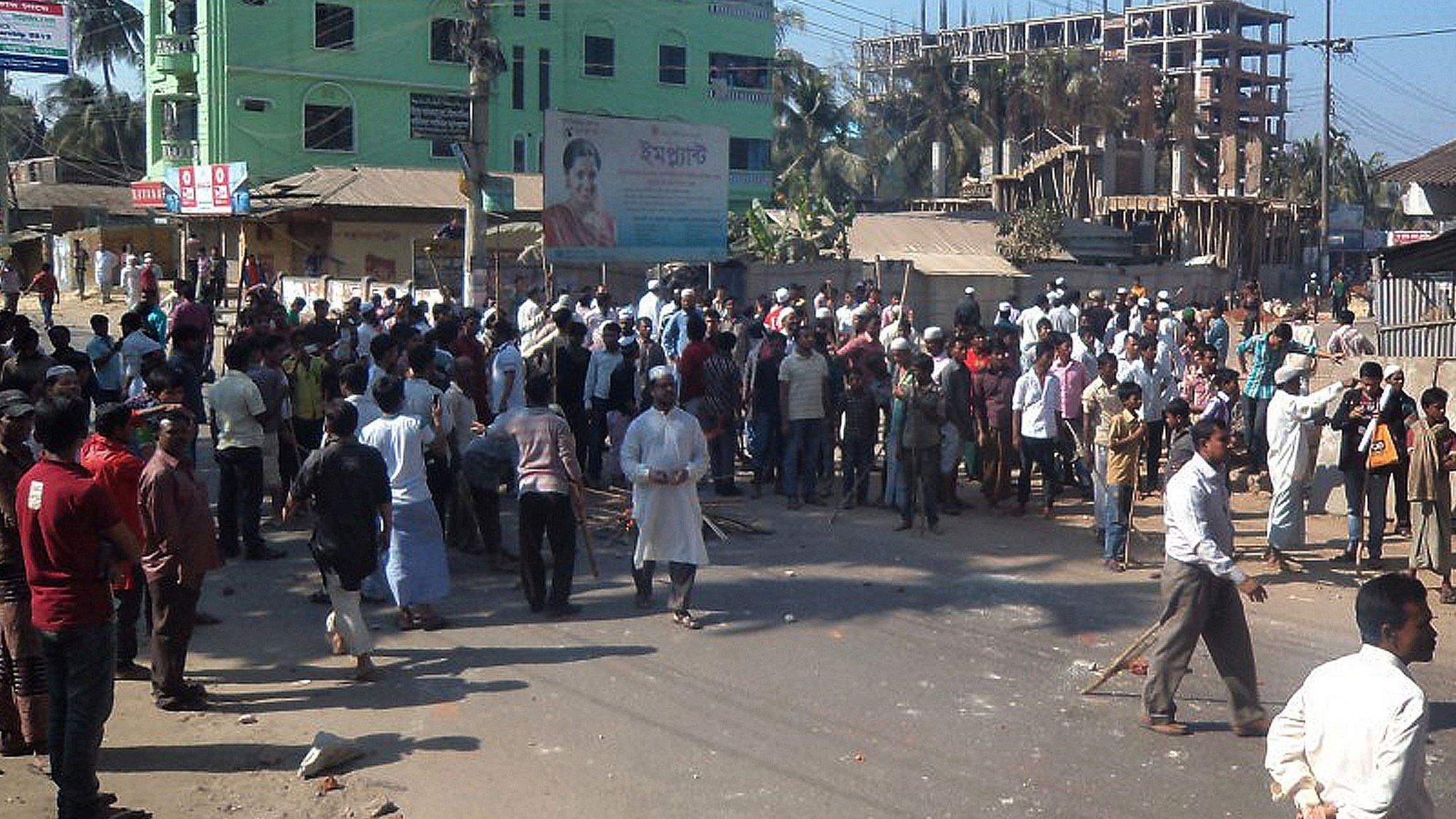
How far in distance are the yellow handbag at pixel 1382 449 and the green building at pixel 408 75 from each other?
3355 centimetres

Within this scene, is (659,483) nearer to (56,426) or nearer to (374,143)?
(56,426)

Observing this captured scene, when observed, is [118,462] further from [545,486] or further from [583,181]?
[583,181]

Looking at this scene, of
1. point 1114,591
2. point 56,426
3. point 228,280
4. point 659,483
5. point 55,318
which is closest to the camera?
point 56,426

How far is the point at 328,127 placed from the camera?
45.2 m

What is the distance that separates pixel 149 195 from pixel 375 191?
913cm

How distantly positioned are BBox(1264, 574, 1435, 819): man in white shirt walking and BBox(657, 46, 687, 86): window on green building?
49726 mm

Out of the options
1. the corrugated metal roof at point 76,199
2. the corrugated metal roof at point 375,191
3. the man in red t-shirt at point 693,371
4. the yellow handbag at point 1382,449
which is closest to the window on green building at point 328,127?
the corrugated metal roof at point 76,199

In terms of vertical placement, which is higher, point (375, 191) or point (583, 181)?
point (375, 191)

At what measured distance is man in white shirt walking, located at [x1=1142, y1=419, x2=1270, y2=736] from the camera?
23.7 ft

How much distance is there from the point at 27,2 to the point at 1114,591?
1161cm

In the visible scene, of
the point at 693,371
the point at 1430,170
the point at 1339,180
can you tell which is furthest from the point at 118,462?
the point at 1339,180

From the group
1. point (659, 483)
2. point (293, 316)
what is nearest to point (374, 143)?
point (293, 316)

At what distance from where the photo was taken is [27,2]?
1394 cm

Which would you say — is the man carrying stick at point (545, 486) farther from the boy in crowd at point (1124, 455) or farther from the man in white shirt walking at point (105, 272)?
the man in white shirt walking at point (105, 272)
